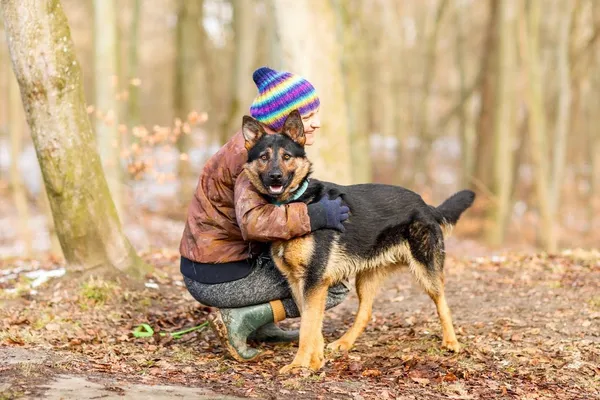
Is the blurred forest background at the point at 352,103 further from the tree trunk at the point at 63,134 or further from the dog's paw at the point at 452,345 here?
the dog's paw at the point at 452,345

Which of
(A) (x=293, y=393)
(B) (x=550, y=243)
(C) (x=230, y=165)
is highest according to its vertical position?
(C) (x=230, y=165)

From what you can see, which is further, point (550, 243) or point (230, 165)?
point (550, 243)

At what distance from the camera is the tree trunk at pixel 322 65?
923 cm

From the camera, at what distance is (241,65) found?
17.0 m

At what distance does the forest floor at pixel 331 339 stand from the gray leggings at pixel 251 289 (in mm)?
440

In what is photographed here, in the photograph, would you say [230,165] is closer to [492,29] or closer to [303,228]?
[303,228]

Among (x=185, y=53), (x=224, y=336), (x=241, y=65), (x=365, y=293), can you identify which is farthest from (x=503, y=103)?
(x=224, y=336)

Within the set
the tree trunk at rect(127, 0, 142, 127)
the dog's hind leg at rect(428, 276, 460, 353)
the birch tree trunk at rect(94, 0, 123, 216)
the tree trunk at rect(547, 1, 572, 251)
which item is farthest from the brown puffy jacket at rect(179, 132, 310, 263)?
the tree trunk at rect(127, 0, 142, 127)

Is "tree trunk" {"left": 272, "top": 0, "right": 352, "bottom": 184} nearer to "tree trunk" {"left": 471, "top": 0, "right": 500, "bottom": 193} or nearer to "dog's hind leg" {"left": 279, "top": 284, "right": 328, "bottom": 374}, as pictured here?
"dog's hind leg" {"left": 279, "top": 284, "right": 328, "bottom": 374}

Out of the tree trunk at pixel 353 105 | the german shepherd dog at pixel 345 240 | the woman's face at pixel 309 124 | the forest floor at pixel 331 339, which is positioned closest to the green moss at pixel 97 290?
the forest floor at pixel 331 339

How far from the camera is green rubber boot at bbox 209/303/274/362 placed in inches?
198

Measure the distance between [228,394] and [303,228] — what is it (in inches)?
49.1

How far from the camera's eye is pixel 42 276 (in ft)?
22.2

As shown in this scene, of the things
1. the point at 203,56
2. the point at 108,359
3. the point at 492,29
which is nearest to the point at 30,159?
the point at 203,56
